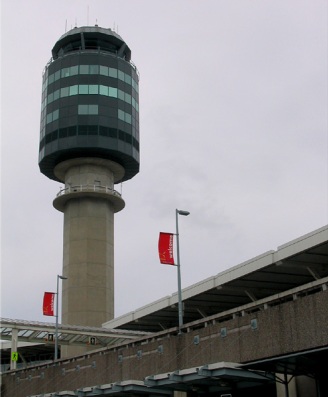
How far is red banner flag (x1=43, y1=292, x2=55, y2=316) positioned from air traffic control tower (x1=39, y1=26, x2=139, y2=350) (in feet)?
58.9

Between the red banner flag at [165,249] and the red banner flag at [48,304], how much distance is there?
26.0 meters

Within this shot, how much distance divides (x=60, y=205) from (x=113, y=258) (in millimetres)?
9509

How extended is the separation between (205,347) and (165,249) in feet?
27.9

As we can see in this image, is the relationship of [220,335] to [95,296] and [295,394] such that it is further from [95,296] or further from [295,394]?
[95,296]

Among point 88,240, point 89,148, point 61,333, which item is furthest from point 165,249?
point 89,148

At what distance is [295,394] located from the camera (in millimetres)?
30141

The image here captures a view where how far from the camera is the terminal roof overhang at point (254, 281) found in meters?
39.3

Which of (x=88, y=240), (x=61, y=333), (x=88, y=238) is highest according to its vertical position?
(x=88, y=238)

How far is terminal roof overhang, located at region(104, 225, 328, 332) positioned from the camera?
39312mm

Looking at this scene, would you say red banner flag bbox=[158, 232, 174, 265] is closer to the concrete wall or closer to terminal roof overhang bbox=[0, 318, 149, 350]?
the concrete wall

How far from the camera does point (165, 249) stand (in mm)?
39125

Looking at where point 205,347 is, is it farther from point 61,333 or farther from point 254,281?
point 61,333

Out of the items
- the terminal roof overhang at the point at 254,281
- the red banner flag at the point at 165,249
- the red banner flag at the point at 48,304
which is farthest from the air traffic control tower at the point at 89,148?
the red banner flag at the point at 165,249

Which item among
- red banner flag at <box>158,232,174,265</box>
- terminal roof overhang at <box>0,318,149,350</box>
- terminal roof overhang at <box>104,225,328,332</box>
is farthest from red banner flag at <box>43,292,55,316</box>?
red banner flag at <box>158,232,174,265</box>
